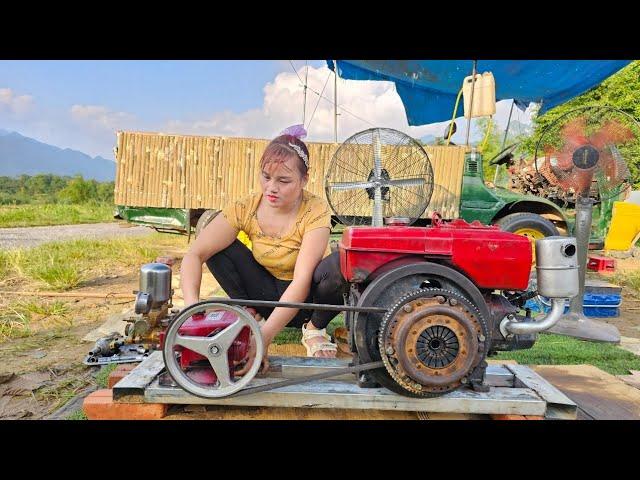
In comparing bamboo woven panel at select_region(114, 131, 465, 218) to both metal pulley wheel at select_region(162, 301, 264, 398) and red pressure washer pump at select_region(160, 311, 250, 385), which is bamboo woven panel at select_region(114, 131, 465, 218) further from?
metal pulley wheel at select_region(162, 301, 264, 398)

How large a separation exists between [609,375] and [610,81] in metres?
13.9

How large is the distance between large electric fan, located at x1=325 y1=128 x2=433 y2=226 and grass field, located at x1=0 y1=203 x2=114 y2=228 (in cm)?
1339

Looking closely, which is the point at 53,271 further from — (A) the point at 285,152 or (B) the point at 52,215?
(B) the point at 52,215

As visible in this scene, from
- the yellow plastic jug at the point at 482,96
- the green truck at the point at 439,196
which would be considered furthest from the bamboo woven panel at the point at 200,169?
the yellow plastic jug at the point at 482,96

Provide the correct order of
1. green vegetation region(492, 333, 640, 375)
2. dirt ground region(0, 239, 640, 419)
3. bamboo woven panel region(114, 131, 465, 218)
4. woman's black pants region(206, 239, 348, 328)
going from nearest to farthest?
dirt ground region(0, 239, 640, 419)
woman's black pants region(206, 239, 348, 328)
green vegetation region(492, 333, 640, 375)
bamboo woven panel region(114, 131, 465, 218)

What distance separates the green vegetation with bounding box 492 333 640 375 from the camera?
10.5ft

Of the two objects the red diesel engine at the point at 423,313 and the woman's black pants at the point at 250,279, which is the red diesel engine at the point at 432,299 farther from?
the woman's black pants at the point at 250,279

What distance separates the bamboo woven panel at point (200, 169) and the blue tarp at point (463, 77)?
6.31ft

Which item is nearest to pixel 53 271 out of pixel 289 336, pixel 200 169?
pixel 200 169

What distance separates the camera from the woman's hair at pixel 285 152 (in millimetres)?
2350

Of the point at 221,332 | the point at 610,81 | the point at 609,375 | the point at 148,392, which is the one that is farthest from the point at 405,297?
the point at 610,81

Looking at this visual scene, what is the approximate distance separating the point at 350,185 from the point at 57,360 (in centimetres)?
242

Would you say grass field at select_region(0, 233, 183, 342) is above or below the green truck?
below

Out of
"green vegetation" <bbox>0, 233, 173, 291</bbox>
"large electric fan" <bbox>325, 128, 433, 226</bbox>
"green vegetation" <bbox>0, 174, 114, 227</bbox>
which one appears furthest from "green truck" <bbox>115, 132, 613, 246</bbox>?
"green vegetation" <bbox>0, 174, 114, 227</bbox>
